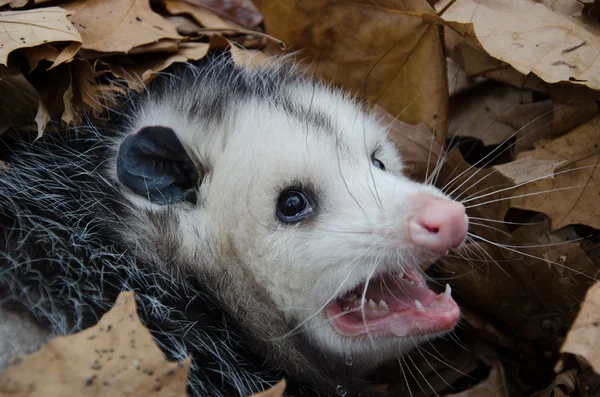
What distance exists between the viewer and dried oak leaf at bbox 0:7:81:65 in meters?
1.99

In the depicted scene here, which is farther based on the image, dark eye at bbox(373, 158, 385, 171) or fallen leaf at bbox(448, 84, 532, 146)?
fallen leaf at bbox(448, 84, 532, 146)

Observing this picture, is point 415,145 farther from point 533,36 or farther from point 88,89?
point 88,89

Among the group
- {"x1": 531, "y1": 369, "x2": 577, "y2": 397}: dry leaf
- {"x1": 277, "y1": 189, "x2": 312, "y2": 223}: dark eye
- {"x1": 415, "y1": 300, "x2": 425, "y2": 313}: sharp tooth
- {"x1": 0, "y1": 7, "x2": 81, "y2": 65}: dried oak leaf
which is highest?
{"x1": 0, "y1": 7, "x2": 81, "y2": 65}: dried oak leaf

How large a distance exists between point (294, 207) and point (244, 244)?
6.5 inches

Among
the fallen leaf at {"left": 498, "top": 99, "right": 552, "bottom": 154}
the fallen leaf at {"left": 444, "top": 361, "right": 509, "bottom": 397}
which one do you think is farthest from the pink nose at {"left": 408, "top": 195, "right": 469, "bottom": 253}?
the fallen leaf at {"left": 498, "top": 99, "right": 552, "bottom": 154}

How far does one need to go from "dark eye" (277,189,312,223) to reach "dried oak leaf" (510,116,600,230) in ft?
2.58

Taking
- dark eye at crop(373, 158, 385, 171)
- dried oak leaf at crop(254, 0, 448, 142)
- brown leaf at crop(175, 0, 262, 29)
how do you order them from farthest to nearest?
1. brown leaf at crop(175, 0, 262, 29)
2. dried oak leaf at crop(254, 0, 448, 142)
3. dark eye at crop(373, 158, 385, 171)

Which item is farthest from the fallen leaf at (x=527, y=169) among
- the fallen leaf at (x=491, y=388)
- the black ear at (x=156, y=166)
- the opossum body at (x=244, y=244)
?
the black ear at (x=156, y=166)

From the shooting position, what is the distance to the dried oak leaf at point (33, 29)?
1988 mm

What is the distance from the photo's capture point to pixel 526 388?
84.5 inches

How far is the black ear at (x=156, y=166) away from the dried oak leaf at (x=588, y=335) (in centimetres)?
100

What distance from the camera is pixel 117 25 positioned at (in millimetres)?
2266

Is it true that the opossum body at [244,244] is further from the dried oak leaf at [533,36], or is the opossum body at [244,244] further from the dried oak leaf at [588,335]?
the dried oak leaf at [533,36]

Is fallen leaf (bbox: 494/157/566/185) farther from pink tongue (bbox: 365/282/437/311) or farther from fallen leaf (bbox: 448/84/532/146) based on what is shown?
pink tongue (bbox: 365/282/437/311)
